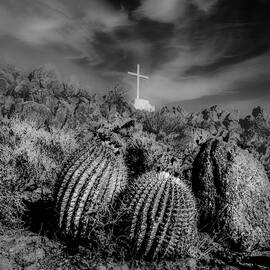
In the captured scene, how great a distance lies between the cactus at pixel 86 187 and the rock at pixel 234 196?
83cm

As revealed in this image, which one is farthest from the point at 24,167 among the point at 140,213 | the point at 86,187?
the point at 140,213

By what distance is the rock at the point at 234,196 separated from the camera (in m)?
2.73

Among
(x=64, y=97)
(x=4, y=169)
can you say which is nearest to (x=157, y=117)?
(x=64, y=97)

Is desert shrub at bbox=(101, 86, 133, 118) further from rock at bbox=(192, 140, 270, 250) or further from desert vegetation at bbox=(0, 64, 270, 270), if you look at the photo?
rock at bbox=(192, 140, 270, 250)

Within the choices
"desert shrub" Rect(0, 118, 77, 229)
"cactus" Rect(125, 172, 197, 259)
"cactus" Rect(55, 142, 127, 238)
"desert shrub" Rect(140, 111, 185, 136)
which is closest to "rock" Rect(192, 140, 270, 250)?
"cactus" Rect(125, 172, 197, 259)

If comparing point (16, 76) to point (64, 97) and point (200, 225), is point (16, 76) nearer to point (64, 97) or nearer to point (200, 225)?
point (64, 97)

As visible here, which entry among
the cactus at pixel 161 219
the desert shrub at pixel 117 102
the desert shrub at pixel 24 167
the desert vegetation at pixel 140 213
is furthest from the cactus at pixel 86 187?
the desert shrub at pixel 117 102

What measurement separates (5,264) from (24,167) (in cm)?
187

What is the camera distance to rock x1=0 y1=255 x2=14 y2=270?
7.27 feet

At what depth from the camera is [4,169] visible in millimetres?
3477

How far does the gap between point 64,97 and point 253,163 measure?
9.30 metres

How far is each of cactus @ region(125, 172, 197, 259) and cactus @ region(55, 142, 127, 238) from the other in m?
0.26

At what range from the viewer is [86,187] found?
248 centimetres

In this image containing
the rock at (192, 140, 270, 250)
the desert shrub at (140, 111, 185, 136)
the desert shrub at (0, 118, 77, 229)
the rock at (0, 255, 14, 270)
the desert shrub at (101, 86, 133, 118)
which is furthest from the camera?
the desert shrub at (101, 86, 133, 118)
